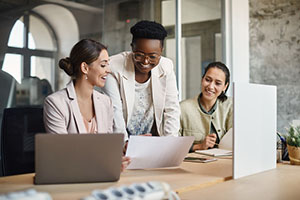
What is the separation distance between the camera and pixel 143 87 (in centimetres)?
235

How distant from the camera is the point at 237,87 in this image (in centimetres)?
149

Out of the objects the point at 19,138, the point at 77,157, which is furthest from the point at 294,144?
the point at 19,138

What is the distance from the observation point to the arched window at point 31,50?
8.55 feet

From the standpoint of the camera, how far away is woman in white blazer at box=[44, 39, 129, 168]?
6.11 feet

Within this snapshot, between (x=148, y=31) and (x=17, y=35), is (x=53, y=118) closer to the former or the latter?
(x=148, y=31)

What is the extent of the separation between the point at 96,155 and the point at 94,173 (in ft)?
0.30

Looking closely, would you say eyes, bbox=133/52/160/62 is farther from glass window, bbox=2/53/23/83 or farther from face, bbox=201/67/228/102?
glass window, bbox=2/53/23/83

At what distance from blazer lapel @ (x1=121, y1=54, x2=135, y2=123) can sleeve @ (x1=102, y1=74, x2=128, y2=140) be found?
51mm

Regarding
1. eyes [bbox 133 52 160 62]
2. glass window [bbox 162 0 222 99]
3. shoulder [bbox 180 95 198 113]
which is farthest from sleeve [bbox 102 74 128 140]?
glass window [bbox 162 0 222 99]

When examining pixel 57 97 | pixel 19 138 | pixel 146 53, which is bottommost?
pixel 19 138

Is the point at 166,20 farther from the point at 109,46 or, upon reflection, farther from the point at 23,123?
the point at 23,123

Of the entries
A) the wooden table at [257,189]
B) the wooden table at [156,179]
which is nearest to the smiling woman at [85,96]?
the wooden table at [156,179]

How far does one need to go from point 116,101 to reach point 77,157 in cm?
102

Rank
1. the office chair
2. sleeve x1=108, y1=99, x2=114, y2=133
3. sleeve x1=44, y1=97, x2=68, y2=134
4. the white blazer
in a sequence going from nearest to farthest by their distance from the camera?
sleeve x1=44, y1=97, x2=68, y2=134 < sleeve x1=108, y1=99, x2=114, y2=133 < the white blazer < the office chair
